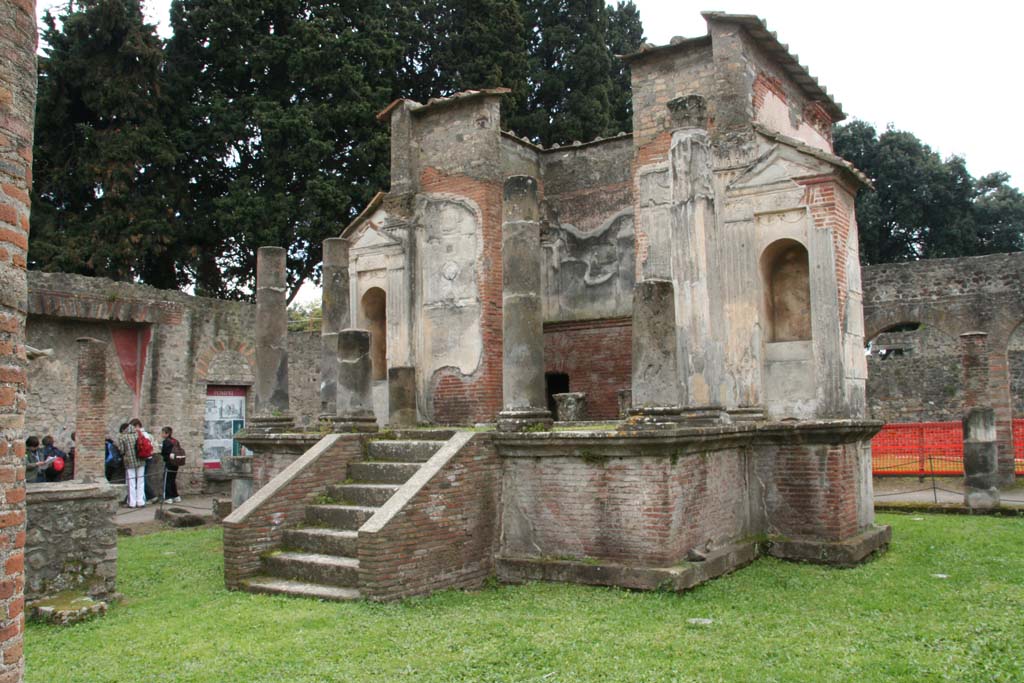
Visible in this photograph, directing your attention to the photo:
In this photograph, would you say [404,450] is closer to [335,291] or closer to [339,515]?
[339,515]

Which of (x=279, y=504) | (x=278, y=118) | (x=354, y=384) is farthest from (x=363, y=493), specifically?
(x=278, y=118)

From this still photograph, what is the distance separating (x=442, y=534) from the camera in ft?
27.7

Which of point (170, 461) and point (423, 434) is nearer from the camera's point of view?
point (423, 434)

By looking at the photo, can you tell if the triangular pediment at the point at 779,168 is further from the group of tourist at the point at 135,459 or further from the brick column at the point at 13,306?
the group of tourist at the point at 135,459

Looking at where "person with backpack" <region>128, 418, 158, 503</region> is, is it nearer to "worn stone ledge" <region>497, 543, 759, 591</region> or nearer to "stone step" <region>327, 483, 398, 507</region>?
"stone step" <region>327, 483, 398, 507</region>

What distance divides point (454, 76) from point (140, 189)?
850 centimetres

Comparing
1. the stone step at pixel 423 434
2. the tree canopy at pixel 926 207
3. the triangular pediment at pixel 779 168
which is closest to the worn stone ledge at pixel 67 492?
the stone step at pixel 423 434

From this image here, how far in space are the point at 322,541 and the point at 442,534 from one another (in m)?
1.35

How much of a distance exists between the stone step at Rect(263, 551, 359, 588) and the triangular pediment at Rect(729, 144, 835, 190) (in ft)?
22.5

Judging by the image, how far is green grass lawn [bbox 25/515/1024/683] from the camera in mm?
5883

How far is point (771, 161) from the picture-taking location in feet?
36.8

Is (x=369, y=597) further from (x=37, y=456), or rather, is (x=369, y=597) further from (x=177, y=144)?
(x=177, y=144)

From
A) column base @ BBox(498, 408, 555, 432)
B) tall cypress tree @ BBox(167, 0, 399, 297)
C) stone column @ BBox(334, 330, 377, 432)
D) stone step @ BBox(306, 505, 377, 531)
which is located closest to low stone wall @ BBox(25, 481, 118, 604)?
stone step @ BBox(306, 505, 377, 531)

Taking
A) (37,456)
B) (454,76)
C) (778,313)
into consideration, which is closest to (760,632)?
(778,313)
